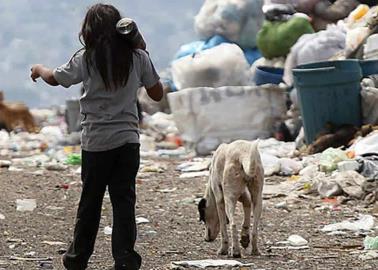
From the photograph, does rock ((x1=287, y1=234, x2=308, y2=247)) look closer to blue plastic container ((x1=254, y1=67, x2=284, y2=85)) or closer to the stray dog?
the stray dog

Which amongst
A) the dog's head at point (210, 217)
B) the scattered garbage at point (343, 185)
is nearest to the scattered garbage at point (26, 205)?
the dog's head at point (210, 217)

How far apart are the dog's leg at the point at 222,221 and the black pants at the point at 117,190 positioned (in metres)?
1.13

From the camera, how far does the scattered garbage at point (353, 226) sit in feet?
22.2

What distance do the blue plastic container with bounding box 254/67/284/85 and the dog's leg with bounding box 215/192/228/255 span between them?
8551mm

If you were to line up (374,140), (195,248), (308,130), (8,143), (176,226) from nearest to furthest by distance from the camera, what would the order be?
1. (195,248)
2. (176,226)
3. (374,140)
4. (308,130)
5. (8,143)

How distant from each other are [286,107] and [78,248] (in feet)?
29.6

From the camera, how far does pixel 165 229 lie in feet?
23.0

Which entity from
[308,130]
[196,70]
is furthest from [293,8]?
[308,130]

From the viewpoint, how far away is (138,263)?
464 centimetres

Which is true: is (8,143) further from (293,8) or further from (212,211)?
(212,211)

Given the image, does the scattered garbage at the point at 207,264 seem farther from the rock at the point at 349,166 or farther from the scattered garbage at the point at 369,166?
the rock at the point at 349,166

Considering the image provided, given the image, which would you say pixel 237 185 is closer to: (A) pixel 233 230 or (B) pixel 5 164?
(A) pixel 233 230

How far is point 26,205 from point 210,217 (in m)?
2.45

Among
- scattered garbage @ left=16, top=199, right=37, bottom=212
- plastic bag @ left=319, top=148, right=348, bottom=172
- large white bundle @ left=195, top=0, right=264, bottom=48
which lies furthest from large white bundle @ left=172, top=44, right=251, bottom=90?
scattered garbage @ left=16, top=199, right=37, bottom=212
